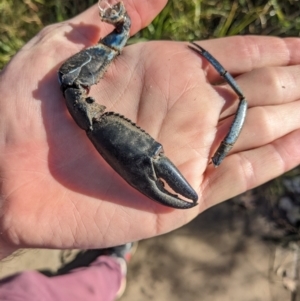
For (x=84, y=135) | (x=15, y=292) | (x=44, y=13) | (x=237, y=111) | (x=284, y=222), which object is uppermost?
(x=44, y=13)

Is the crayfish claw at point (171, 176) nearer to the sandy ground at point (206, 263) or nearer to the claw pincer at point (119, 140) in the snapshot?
the claw pincer at point (119, 140)

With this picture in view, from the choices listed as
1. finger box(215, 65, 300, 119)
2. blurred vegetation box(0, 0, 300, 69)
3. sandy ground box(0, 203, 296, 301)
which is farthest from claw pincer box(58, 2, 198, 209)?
sandy ground box(0, 203, 296, 301)

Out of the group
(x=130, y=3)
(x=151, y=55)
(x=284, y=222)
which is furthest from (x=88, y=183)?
(x=284, y=222)

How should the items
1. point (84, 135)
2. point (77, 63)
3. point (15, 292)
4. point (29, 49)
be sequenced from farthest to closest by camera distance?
1. point (15, 292)
2. point (29, 49)
3. point (84, 135)
4. point (77, 63)

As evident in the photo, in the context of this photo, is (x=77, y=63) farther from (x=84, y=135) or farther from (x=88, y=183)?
(x=88, y=183)

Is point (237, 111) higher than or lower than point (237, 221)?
higher

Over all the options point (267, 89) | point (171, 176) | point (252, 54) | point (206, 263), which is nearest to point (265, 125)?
point (267, 89)

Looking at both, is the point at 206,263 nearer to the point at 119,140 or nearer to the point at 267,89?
the point at 267,89
